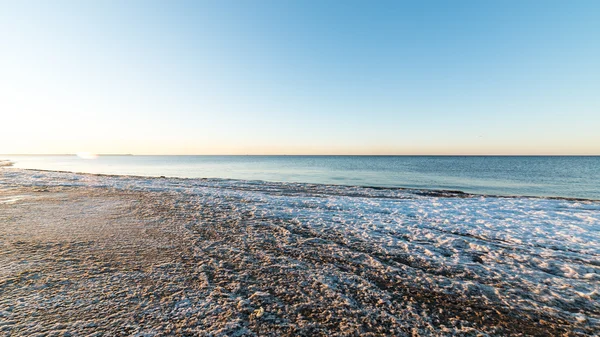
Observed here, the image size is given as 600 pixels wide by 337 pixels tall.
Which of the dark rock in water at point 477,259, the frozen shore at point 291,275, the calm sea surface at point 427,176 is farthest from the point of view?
the calm sea surface at point 427,176

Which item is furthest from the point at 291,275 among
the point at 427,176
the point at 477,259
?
the point at 427,176

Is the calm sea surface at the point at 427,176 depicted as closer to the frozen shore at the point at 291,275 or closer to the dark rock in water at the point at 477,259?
the frozen shore at the point at 291,275

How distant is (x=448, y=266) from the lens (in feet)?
23.6

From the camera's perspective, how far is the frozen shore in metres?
4.55

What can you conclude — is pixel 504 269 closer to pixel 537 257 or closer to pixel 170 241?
pixel 537 257

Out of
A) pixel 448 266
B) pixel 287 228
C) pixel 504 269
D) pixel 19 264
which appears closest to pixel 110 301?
pixel 19 264

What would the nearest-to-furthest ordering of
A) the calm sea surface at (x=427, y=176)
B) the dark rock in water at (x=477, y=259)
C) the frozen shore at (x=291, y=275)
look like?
the frozen shore at (x=291, y=275) → the dark rock in water at (x=477, y=259) → the calm sea surface at (x=427, y=176)

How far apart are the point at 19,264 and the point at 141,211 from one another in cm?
675

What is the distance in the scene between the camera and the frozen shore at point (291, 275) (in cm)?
455

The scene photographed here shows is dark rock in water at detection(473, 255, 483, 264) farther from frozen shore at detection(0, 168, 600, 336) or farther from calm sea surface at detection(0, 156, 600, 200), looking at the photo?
calm sea surface at detection(0, 156, 600, 200)

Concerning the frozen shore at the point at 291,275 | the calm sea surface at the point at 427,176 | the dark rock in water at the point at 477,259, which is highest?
the frozen shore at the point at 291,275

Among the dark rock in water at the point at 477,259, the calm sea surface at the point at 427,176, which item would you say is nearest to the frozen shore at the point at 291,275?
the dark rock in water at the point at 477,259

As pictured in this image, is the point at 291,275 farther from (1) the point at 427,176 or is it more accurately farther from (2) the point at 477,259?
(1) the point at 427,176

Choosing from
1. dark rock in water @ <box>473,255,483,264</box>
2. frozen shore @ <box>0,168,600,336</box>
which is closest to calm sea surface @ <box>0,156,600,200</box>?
frozen shore @ <box>0,168,600,336</box>
